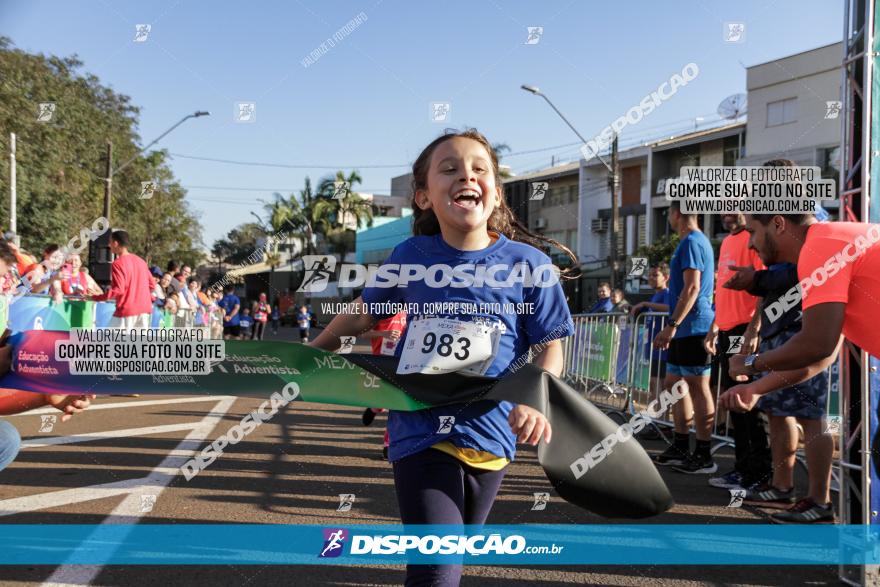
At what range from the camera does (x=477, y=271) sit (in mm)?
2465

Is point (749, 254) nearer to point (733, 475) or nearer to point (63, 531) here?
point (733, 475)

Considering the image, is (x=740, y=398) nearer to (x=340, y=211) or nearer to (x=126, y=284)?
(x=126, y=284)

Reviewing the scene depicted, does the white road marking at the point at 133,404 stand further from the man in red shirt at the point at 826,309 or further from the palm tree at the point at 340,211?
the palm tree at the point at 340,211

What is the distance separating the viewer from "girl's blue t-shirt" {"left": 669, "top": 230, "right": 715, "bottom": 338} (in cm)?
638

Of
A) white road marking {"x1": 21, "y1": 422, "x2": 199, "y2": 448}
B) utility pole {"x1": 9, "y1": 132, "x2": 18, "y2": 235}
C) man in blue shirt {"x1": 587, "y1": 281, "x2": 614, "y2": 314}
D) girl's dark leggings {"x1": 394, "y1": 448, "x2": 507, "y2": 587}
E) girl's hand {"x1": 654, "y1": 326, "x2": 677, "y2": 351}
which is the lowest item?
white road marking {"x1": 21, "y1": 422, "x2": 199, "y2": 448}

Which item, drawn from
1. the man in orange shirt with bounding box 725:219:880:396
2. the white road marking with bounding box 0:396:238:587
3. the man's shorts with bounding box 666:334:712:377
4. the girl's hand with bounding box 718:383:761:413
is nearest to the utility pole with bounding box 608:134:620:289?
the man's shorts with bounding box 666:334:712:377

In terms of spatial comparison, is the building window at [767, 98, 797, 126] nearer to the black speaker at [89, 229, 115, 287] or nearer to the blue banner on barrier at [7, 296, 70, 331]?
the black speaker at [89, 229, 115, 287]

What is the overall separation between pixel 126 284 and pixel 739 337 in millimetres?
7885

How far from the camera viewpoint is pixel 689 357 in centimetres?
643

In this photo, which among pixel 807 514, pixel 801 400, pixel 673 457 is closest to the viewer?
pixel 807 514

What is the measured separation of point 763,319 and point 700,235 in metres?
1.33

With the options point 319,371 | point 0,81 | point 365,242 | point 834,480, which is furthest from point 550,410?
point 365,242

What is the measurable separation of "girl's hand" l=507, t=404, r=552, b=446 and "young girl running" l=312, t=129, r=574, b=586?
63 mm

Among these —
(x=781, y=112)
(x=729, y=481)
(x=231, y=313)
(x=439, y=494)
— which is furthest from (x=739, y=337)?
(x=781, y=112)
